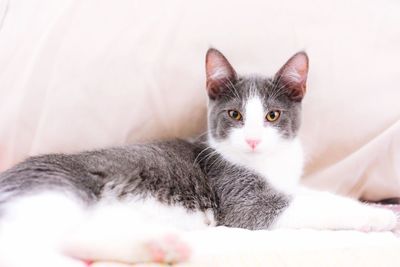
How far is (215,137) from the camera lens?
1.50 meters

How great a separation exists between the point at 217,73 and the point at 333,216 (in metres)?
0.58

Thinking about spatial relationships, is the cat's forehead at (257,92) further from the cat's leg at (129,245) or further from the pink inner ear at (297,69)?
the cat's leg at (129,245)

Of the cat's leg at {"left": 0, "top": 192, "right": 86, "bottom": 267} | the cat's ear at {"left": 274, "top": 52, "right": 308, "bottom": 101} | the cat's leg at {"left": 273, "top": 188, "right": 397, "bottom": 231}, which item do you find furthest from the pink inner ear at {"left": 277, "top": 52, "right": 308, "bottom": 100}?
the cat's leg at {"left": 0, "top": 192, "right": 86, "bottom": 267}

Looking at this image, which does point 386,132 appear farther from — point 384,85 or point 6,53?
point 6,53

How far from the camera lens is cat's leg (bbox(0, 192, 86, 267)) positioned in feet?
3.25

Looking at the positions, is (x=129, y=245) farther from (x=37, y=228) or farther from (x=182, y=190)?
(x=182, y=190)

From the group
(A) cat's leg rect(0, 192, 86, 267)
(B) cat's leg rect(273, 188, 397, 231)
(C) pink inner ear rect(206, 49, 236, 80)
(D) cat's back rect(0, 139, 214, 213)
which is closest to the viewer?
(A) cat's leg rect(0, 192, 86, 267)

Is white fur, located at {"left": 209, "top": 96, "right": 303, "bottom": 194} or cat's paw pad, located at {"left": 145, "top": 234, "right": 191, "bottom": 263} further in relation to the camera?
white fur, located at {"left": 209, "top": 96, "right": 303, "bottom": 194}

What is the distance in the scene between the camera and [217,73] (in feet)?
4.83

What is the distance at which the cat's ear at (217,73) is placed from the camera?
1431mm

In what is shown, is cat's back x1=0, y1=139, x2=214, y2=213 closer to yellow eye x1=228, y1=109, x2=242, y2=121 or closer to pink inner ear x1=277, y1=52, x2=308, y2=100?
yellow eye x1=228, y1=109, x2=242, y2=121

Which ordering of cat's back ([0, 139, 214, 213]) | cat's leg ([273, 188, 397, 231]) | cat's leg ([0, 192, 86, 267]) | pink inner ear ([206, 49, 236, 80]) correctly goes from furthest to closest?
1. pink inner ear ([206, 49, 236, 80])
2. cat's leg ([273, 188, 397, 231])
3. cat's back ([0, 139, 214, 213])
4. cat's leg ([0, 192, 86, 267])

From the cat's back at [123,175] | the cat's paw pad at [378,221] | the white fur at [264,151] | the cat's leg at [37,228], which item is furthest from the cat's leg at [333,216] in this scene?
the cat's leg at [37,228]

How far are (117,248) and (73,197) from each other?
175 millimetres
